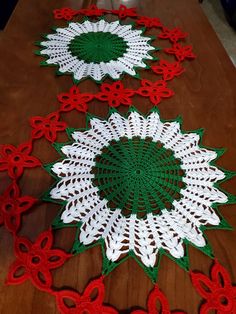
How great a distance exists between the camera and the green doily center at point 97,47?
78cm

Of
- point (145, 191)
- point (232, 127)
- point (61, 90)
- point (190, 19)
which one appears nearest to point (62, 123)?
point (61, 90)

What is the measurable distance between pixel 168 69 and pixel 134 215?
1.40ft

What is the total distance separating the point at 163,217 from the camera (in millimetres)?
498

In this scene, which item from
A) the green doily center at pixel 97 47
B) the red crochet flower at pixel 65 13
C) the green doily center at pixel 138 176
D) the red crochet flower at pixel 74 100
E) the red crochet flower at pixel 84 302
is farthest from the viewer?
the red crochet flower at pixel 65 13

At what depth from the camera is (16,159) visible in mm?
559

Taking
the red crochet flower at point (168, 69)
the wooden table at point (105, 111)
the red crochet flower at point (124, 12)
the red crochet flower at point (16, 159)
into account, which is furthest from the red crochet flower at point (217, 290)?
the red crochet flower at point (124, 12)

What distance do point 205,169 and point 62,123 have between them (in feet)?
0.98

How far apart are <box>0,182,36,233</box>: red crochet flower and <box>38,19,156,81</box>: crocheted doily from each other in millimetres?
333

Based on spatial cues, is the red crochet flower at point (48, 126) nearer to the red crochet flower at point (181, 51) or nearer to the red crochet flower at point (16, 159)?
the red crochet flower at point (16, 159)

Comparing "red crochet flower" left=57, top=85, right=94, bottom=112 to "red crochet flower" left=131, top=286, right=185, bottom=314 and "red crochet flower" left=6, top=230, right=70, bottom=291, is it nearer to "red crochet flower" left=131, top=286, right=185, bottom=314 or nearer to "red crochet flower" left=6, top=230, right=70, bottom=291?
"red crochet flower" left=6, top=230, right=70, bottom=291

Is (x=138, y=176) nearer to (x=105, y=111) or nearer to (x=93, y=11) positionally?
(x=105, y=111)

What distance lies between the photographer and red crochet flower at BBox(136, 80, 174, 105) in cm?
69

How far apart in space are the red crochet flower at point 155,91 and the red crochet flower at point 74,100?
0.12m

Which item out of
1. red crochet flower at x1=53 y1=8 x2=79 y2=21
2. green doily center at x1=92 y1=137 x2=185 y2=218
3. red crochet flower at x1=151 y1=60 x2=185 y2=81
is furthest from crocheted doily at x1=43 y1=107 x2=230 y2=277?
red crochet flower at x1=53 y1=8 x2=79 y2=21
